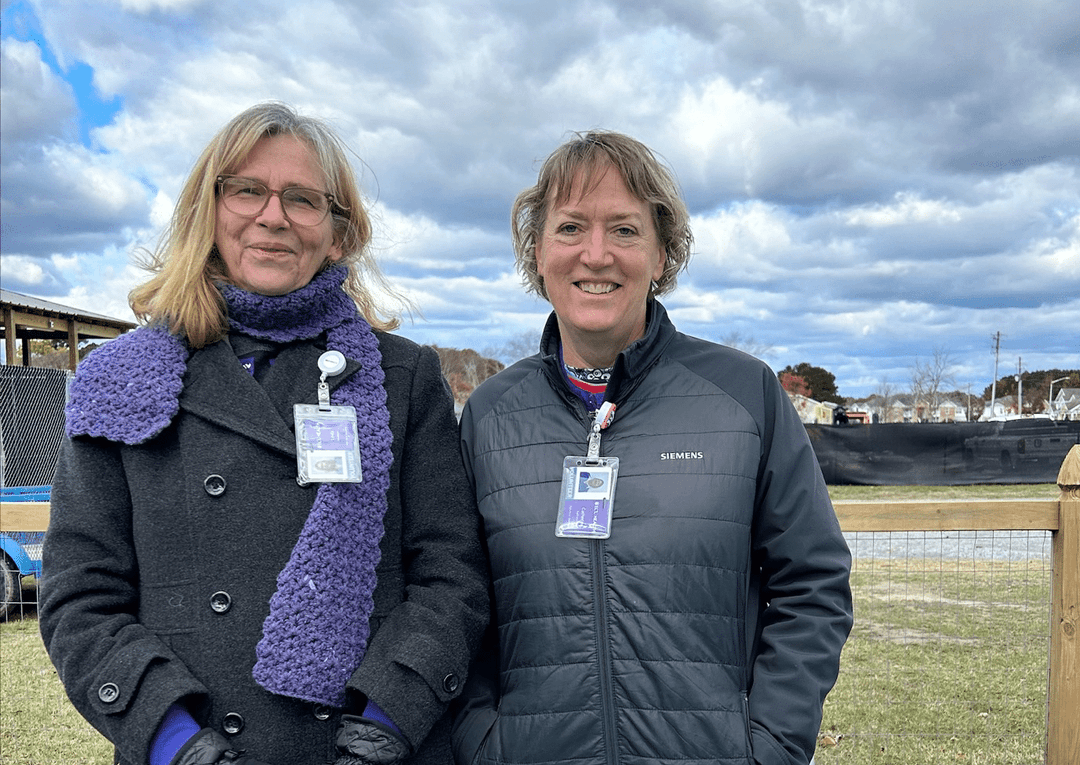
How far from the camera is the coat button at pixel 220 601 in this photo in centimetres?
175

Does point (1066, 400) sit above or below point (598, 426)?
above

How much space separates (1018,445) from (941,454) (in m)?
1.73

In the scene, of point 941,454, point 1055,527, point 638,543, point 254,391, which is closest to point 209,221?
point 254,391

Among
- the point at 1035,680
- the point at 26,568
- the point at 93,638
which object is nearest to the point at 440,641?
the point at 93,638

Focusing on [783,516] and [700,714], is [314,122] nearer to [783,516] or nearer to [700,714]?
[783,516]

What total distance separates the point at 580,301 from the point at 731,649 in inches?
34.3

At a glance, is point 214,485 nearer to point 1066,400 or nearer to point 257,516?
point 257,516

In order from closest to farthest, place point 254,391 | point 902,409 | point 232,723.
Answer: point 232,723
point 254,391
point 902,409

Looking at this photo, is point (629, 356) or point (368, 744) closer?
point (368, 744)

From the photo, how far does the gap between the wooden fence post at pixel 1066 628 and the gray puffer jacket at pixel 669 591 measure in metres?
1.90

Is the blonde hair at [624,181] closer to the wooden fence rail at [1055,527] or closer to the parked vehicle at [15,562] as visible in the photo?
the wooden fence rail at [1055,527]

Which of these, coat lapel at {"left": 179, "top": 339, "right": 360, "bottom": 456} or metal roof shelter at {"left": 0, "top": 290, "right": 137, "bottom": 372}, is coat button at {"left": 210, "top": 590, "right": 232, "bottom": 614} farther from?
metal roof shelter at {"left": 0, "top": 290, "right": 137, "bottom": 372}

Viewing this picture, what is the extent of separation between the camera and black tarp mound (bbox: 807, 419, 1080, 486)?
1875 cm

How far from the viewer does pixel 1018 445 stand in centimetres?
1891
